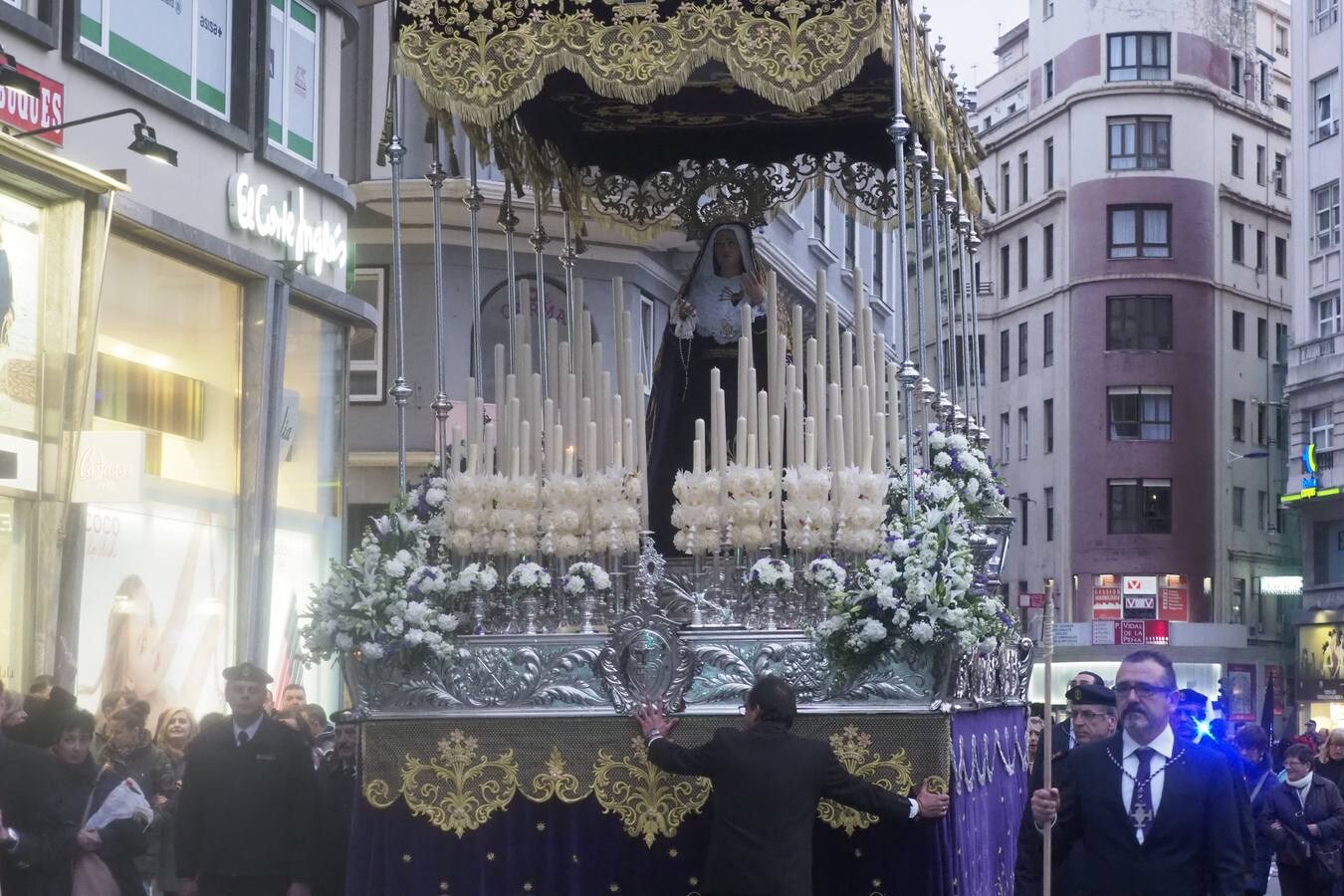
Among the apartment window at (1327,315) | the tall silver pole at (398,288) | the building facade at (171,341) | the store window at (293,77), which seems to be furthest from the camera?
the apartment window at (1327,315)

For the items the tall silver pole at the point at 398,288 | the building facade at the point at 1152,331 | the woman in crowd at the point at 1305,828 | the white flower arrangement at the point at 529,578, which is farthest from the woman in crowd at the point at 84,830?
the building facade at the point at 1152,331

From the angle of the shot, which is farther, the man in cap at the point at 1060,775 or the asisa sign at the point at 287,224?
the asisa sign at the point at 287,224

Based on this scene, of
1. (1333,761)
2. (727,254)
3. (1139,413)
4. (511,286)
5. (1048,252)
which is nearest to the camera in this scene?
(511,286)

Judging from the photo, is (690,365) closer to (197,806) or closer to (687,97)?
(687,97)

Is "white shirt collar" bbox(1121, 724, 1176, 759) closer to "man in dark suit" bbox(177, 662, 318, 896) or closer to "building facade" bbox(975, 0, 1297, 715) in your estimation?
"man in dark suit" bbox(177, 662, 318, 896)

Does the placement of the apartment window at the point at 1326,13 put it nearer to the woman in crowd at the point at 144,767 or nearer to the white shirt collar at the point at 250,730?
the woman in crowd at the point at 144,767

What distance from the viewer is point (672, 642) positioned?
1002 cm

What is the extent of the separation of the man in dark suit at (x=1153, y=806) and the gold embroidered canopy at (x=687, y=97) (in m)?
3.71

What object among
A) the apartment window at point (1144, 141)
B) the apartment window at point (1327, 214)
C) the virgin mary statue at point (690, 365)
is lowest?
the virgin mary statue at point (690, 365)

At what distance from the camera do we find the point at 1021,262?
6619 centimetres

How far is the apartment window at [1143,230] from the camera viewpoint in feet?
205

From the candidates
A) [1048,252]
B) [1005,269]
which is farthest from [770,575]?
[1005,269]

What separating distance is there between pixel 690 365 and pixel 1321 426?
44.2m

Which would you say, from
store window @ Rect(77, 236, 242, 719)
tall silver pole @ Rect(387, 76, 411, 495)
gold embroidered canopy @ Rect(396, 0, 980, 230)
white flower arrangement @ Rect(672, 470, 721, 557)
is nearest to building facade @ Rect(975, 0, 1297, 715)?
store window @ Rect(77, 236, 242, 719)
